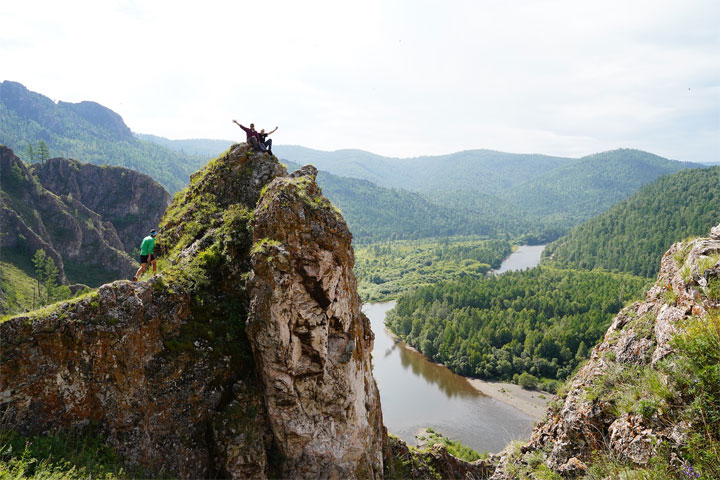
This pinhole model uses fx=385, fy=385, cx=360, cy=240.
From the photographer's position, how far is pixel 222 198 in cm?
1809

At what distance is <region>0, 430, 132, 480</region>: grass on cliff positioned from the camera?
877 centimetres

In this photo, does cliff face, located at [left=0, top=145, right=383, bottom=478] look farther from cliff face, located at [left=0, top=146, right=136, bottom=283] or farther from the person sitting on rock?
cliff face, located at [left=0, top=146, right=136, bottom=283]

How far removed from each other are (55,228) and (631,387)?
8549cm

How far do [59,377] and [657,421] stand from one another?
14.7m

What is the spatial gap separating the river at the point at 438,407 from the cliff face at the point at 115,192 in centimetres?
6376

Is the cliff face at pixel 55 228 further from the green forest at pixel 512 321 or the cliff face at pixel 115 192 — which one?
the green forest at pixel 512 321

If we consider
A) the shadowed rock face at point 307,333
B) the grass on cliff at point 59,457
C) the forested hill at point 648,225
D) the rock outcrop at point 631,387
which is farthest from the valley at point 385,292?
the grass on cliff at point 59,457

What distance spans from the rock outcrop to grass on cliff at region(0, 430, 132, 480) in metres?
11.5

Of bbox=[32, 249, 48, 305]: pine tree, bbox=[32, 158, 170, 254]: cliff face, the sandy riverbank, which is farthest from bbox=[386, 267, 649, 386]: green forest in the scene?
bbox=[32, 158, 170, 254]: cliff face

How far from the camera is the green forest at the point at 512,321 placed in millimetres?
68438

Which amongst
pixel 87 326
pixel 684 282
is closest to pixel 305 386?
pixel 87 326

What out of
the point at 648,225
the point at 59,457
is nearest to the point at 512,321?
the point at 59,457

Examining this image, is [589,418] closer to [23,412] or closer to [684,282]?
[684,282]

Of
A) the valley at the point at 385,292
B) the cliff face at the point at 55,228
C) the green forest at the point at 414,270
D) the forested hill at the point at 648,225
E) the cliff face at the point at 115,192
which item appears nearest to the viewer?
the valley at the point at 385,292
